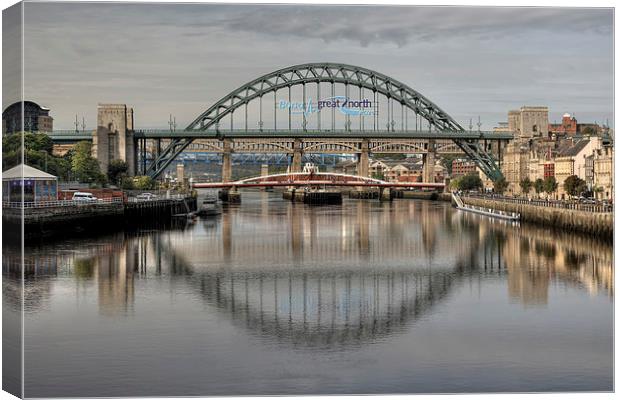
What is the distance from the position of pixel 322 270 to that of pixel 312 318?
8795 millimetres

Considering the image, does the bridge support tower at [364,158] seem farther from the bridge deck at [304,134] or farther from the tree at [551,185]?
the tree at [551,185]

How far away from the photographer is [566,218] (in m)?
47.1

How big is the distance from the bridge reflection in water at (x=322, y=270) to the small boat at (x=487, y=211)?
24.1 feet

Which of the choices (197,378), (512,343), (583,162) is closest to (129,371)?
(197,378)

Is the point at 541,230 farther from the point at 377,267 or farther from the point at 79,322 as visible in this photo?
the point at 79,322

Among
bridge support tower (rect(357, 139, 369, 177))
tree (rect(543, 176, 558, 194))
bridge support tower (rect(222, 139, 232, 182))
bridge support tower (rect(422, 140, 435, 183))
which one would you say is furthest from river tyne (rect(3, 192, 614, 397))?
bridge support tower (rect(357, 139, 369, 177))

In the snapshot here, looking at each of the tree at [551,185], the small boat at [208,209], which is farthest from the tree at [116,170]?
the tree at [551,185]

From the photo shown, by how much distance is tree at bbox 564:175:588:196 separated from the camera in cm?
5706

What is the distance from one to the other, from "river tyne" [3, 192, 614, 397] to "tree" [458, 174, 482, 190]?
5662 cm

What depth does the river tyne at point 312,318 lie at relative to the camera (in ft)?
55.9

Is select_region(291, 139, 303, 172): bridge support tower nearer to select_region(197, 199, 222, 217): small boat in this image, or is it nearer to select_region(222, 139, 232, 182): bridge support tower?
select_region(222, 139, 232, 182): bridge support tower

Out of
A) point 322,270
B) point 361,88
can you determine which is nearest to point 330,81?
point 361,88

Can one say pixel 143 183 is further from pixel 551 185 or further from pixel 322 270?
pixel 322 270

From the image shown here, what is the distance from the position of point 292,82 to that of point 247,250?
51483mm
